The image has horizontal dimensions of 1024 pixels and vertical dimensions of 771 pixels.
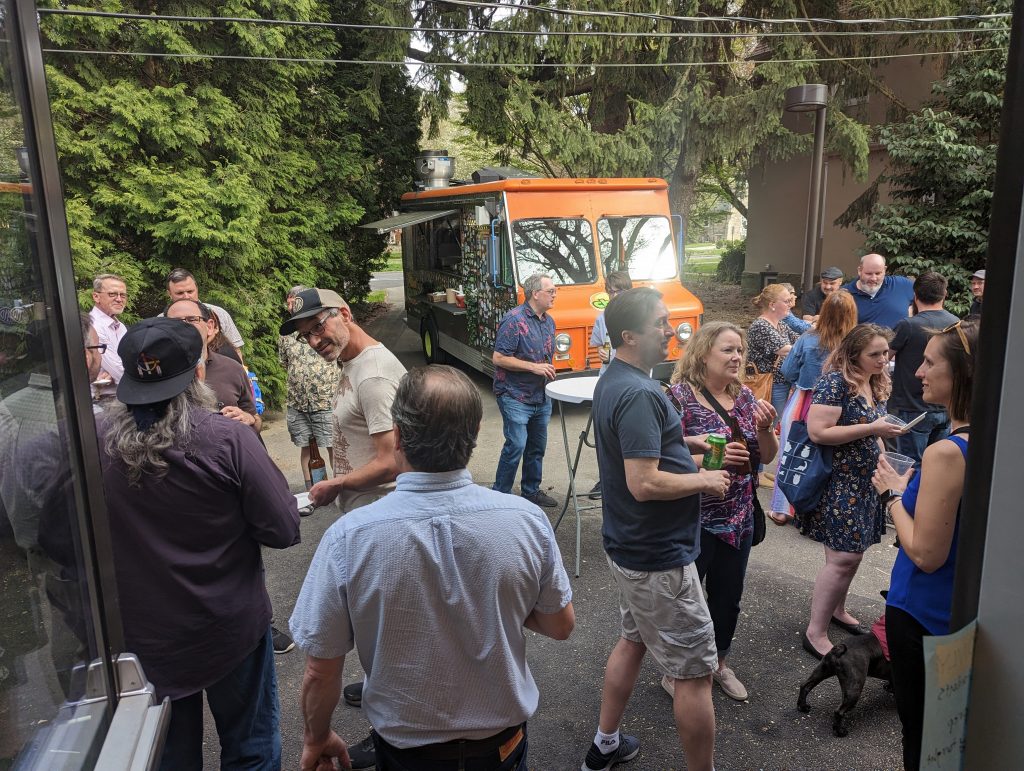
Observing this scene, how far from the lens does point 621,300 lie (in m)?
2.65

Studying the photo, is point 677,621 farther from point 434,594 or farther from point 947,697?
point 947,697

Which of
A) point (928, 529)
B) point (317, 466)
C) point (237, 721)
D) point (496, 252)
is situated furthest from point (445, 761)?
point (496, 252)

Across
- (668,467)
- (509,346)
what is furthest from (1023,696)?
(509,346)

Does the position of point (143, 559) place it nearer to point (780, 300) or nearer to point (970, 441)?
point (970, 441)

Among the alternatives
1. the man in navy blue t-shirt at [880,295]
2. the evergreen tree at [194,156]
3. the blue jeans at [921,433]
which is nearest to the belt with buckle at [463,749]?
the blue jeans at [921,433]

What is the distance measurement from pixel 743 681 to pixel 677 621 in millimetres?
1234

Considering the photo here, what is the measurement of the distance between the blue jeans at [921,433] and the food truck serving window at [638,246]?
450cm

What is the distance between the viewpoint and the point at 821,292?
7.05 metres

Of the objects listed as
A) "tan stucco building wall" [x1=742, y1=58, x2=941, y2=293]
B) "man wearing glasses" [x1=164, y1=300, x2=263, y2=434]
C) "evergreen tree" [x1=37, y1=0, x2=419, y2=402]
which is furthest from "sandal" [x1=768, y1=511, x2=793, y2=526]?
"tan stucco building wall" [x1=742, y1=58, x2=941, y2=293]

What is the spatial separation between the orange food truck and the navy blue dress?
464 centimetres

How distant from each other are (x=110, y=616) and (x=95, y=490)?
0.75 feet

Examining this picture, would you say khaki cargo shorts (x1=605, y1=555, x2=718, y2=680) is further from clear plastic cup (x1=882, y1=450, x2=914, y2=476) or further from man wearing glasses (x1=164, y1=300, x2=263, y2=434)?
man wearing glasses (x1=164, y1=300, x2=263, y2=434)

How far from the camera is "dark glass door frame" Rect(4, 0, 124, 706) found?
1100mm

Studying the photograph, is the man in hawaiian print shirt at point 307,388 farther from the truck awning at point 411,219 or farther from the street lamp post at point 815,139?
the truck awning at point 411,219
